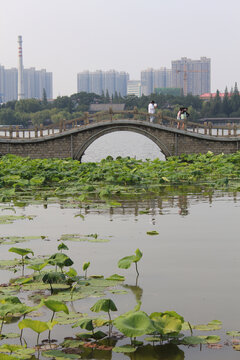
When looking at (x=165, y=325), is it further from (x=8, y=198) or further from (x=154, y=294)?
(x=8, y=198)

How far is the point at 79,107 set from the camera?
108875 millimetres

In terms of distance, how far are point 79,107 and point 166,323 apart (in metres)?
106

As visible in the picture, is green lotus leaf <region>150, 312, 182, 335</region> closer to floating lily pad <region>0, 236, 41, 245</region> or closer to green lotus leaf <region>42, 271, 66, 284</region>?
green lotus leaf <region>42, 271, 66, 284</region>

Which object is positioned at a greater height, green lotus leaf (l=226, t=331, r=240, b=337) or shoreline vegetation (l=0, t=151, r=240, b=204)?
shoreline vegetation (l=0, t=151, r=240, b=204)

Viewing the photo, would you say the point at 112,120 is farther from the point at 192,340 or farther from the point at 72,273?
the point at 192,340

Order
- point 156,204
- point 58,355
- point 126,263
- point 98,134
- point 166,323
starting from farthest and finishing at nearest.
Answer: point 98,134 → point 156,204 → point 126,263 → point 166,323 → point 58,355

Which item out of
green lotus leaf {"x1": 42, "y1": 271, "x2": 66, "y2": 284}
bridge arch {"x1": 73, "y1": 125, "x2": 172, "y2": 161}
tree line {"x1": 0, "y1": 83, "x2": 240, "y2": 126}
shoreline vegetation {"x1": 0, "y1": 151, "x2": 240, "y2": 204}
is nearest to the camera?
green lotus leaf {"x1": 42, "y1": 271, "x2": 66, "y2": 284}

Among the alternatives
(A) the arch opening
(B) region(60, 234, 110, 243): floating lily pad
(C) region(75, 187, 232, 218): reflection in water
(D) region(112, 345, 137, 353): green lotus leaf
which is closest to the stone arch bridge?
(A) the arch opening

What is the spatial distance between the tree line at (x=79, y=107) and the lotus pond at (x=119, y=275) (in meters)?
81.6

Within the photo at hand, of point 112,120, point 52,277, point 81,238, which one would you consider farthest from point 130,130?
point 52,277

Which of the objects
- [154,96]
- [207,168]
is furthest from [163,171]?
[154,96]

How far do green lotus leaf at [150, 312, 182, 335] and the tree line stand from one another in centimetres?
8740

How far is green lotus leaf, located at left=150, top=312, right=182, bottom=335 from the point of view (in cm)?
368

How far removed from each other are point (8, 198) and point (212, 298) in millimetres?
6879
